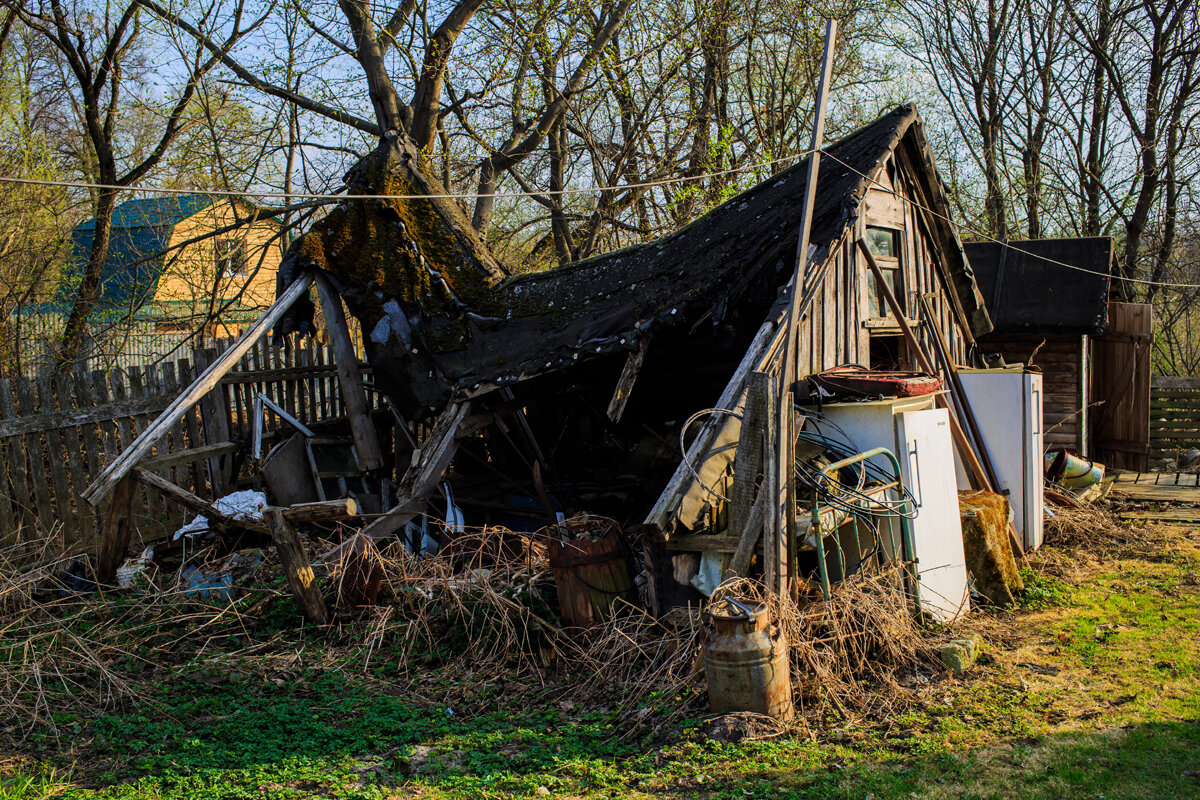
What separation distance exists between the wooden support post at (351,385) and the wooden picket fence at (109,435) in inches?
45.1

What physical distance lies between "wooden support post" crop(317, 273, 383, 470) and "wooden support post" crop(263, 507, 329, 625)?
2762mm

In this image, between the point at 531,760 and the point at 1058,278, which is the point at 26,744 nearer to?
the point at 531,760

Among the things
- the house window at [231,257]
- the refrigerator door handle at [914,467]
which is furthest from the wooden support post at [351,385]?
the refrigerator door handle at [914,467]

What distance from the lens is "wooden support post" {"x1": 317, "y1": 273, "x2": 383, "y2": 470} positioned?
888 cm

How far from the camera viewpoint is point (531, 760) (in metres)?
4.43

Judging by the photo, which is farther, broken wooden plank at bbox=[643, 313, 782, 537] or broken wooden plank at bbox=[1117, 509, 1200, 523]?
broken wooden plank at bbox=[1117, 509, 1200, 523]

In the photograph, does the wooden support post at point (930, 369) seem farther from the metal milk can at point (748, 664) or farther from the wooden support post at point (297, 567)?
the wooden support post at point (297, 567)

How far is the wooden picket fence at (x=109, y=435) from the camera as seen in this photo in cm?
720

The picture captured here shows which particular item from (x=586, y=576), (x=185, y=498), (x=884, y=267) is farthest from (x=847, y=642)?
(x=185, y=498)

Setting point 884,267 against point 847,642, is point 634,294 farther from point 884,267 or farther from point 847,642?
point 847,642

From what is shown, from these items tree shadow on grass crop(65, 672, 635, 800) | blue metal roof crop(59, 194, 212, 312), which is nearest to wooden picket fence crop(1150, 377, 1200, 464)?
tree shadow on grass crop(65, 672, 635, 800)

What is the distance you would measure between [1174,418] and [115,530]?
15867 mm

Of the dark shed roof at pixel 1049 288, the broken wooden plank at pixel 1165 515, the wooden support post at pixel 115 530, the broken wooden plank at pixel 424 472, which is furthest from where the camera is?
the dark shed roof at pixel 1049 288

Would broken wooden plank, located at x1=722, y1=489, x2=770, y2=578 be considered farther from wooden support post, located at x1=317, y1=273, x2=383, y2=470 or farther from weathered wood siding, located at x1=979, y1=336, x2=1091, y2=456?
weathered wood siding, located at x1=979, y1=336, x2=1091, y2=456
